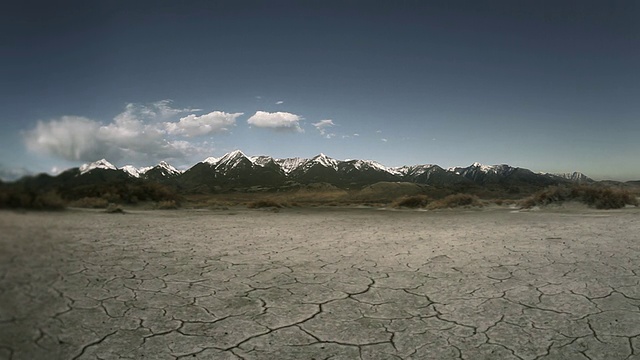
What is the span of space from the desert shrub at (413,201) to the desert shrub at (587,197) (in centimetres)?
398

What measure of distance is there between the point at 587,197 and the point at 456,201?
4732 millimetres

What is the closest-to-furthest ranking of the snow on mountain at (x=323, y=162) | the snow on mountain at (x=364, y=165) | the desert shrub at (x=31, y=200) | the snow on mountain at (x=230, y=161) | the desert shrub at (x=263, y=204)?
the desert shrub at (x=31, y=200) → the snow on mountain at (x=230, y=161) → the snow on mountain at (x=323, y=162) → the snow on mountain at (x=364, y=165) → the desert shrub at (x=263, y=204)

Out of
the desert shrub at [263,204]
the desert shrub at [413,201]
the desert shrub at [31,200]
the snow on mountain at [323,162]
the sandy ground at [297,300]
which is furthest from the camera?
the desert shrub at [413,201]

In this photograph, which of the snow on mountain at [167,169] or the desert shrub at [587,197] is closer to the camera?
the snow on mountain at [167,169]

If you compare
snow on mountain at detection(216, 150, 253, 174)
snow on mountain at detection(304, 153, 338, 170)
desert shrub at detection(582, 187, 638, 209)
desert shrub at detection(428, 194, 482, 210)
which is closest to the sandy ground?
snow on mountain at detection(216, 150, 253, 174)

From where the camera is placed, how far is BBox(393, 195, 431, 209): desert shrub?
1608cm

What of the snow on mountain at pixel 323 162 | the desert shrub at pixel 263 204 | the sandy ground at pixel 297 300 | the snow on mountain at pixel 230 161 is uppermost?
the snow on mountain at pixel 323 162

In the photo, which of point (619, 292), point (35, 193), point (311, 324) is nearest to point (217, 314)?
point (311, 324)

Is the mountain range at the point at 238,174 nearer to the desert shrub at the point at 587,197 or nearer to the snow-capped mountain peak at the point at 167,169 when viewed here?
the snow-capped mountain peak at the point at 167,169

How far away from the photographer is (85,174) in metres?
0.77

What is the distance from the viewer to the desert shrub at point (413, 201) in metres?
16.1

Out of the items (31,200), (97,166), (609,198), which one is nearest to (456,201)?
(609,198)

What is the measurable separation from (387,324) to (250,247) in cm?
320

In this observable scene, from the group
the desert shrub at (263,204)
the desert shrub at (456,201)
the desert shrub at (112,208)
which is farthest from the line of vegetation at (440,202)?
the desert shrub at (112,208)
